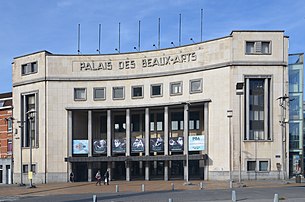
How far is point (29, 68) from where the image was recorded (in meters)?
66.6

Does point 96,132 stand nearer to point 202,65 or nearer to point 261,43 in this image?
point 202,65

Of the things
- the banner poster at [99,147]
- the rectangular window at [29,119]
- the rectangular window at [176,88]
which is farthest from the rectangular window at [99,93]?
the rectangular window at [176,88]

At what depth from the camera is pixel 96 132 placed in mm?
67375

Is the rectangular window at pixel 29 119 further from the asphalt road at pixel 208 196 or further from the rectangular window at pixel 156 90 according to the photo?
the asphalt road at pixel 208 196

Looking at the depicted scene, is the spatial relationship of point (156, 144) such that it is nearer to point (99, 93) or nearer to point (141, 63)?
point (99, 93)

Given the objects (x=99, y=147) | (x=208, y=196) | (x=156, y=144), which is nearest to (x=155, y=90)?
(x=156, y=144)

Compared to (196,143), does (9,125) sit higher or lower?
higher

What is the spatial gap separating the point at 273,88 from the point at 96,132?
26684 millimetres

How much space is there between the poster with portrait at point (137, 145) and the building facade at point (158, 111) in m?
0.14

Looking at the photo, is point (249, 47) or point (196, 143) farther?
point (196, 143)

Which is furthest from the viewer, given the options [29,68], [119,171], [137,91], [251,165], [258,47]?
[29,68]

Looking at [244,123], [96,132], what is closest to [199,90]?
[244,123]

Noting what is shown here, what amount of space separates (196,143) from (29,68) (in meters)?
26.6

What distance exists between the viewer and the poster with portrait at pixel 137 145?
62.3 meters
